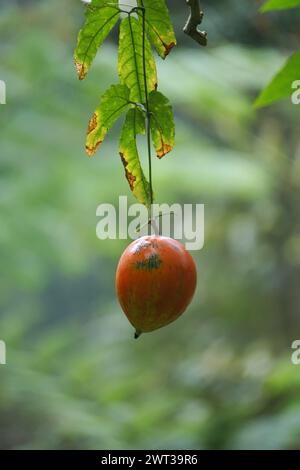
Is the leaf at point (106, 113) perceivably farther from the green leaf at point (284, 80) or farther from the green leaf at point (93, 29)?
the green leaf at point (284, 80)

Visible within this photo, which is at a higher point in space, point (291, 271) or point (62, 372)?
point (291, 271)

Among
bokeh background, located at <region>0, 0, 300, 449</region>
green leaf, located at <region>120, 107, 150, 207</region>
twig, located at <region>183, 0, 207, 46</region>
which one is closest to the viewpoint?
twig, located at <region>183, 0, 207, 46</region>

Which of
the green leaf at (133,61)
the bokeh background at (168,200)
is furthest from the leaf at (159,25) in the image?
the bokeh background at (168,200)

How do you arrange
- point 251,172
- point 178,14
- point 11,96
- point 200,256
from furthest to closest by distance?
point 200,256
point 251,172
point 178,14
point 11,96

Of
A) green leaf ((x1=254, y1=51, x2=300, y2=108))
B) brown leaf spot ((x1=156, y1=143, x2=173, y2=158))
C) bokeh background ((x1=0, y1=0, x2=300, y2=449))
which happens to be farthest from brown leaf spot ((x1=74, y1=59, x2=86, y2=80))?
bokeh background ((x1=0, y1=0, x2=300, y2=449))

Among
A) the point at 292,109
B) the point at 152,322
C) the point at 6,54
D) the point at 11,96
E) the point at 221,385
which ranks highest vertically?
the point at 292,109

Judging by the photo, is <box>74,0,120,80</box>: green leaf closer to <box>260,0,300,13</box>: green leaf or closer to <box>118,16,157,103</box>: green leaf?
<box>118,16,157,103</box>: green leaf
